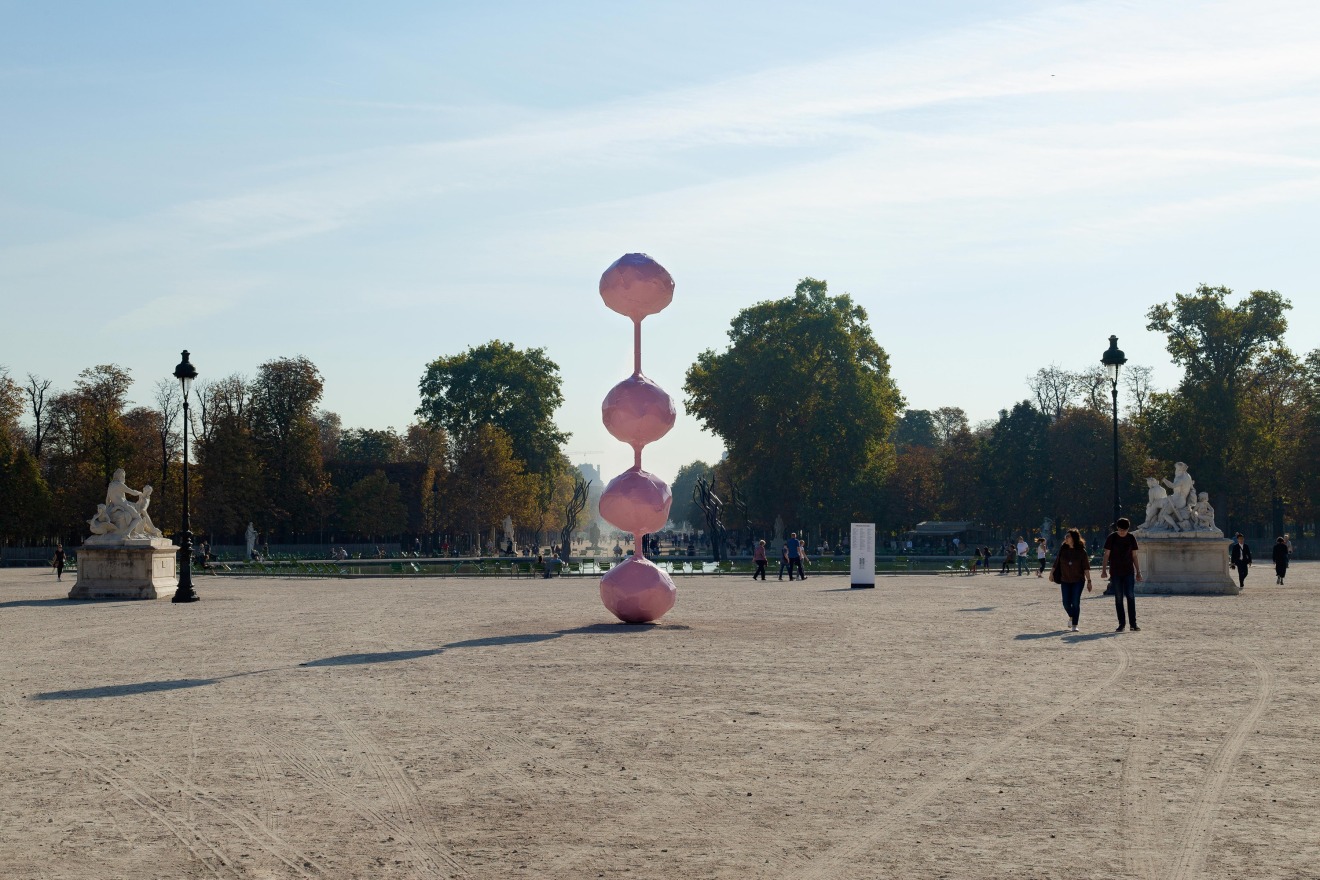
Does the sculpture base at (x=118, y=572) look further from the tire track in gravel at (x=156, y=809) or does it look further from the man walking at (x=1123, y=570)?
the tire track in gravel at (x=156, y=809)

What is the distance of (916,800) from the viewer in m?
8.11

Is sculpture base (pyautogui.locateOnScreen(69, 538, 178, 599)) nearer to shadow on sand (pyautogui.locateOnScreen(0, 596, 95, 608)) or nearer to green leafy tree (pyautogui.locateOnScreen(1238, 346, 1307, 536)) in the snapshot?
shadow on sand (pyautogui.locateOnScreen(0, 596, 95, 608))

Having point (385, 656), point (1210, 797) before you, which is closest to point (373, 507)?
point (385, 656)

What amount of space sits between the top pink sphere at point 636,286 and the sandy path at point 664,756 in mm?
5721

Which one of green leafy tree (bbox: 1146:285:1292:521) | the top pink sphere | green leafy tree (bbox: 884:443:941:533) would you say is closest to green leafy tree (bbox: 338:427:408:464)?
green leafy tree (bbox: 884:443:941:533)

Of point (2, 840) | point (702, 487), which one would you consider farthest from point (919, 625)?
point (702, 487)

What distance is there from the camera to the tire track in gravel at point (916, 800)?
22.1 feet

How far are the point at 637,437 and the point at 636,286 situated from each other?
7.88ft

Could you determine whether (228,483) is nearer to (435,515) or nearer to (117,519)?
(435,515)

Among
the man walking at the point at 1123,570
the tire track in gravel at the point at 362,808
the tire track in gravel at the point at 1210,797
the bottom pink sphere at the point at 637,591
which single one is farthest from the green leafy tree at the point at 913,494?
the tire track in gravel at the point at 362,808

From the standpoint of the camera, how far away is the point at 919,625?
22047 millimetres

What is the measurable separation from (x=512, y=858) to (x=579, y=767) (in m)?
2.30

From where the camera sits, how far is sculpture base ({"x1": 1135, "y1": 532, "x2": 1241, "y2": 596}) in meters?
31.7

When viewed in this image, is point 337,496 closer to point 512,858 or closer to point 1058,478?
point 1058,478
